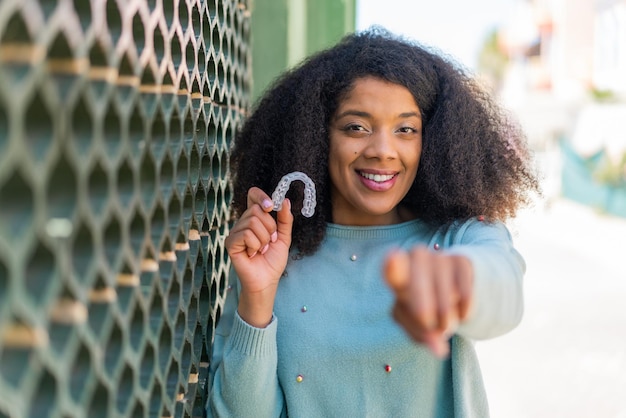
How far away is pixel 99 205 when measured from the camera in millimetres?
1258

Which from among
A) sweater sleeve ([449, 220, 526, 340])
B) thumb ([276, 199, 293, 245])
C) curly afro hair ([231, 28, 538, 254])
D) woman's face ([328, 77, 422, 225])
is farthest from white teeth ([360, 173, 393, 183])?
sweater sleeve ([449, 220, 526, 340])

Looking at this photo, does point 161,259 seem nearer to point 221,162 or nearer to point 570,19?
point 221,162

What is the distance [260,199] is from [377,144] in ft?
1.11

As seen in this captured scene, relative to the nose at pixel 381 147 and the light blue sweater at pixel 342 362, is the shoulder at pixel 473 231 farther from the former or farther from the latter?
the nose at pixel 381 147

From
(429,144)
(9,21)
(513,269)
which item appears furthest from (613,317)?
(9,21)

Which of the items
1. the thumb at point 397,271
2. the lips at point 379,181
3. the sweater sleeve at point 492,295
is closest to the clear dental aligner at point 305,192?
the lips at point 379,181

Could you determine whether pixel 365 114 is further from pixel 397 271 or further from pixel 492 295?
pixel 397 271

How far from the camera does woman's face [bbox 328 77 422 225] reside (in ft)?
7.38

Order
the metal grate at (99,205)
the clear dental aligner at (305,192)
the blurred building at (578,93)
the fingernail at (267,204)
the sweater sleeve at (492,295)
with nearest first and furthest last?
the metal grate at (99,205) → the sweater sleeve at (492,295) → the fingernail at (267,204) → the clear dental aligner at (305,192) → the blurred building at (578,93)

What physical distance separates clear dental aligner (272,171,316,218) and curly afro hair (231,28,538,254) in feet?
0.30

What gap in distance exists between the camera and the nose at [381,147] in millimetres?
2207

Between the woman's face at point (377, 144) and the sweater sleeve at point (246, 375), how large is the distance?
430 millimetres

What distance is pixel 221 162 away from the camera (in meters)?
2.44

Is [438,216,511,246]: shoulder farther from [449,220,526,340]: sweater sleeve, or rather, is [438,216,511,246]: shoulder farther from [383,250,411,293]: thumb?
[383,250,411,293]: thumb
